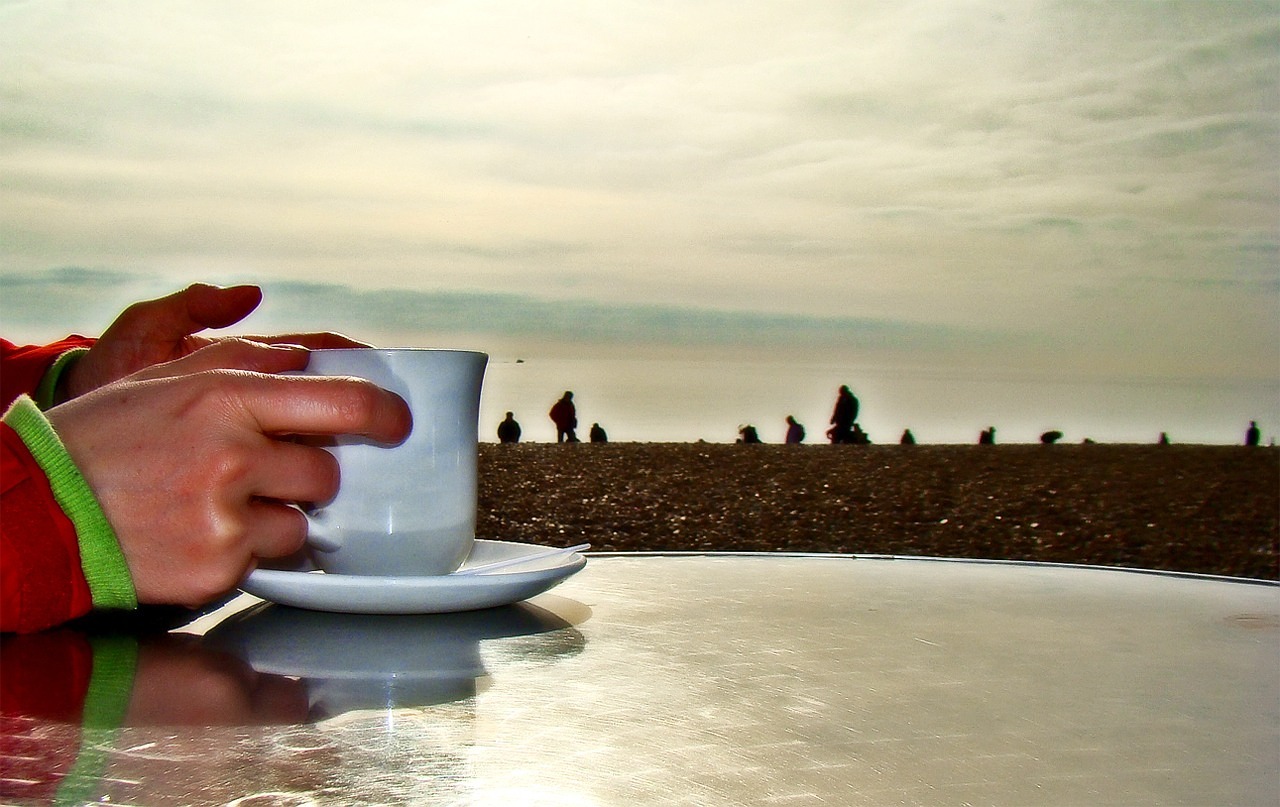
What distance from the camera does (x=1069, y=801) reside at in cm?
36

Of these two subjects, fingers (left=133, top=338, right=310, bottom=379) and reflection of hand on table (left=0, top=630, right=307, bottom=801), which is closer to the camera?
reflection of hand on table (left=0, top=630, right=307, bottom=801)

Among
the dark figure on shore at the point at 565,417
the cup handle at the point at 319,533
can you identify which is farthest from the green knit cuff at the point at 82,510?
the dark figure on shore at the point at 565,417

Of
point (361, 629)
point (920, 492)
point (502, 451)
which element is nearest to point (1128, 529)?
point (920, 492)

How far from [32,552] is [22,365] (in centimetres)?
63

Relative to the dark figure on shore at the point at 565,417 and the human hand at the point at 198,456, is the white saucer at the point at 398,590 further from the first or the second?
the dark figure on shore at the point at 565,417

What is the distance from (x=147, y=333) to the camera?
3.51 ft

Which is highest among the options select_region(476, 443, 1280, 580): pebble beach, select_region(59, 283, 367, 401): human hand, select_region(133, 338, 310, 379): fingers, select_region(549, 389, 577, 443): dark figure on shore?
select_region(549, 389, 577, 443): dark figure on shore

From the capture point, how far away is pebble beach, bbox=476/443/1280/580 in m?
3.34

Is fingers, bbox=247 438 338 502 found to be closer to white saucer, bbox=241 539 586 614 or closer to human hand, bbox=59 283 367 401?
white saucer, bbox=241 539 586 614

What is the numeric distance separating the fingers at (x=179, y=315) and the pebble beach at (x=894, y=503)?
1.71 meters

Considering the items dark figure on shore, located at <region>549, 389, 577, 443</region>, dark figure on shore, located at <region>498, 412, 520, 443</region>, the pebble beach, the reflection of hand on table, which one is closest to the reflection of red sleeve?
the reflection of hand on table

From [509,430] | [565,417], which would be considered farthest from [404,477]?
[509,430]

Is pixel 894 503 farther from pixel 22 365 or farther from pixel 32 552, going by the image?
pixel 32 552

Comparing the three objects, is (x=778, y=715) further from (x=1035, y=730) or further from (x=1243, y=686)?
(x=1243, y=686)
